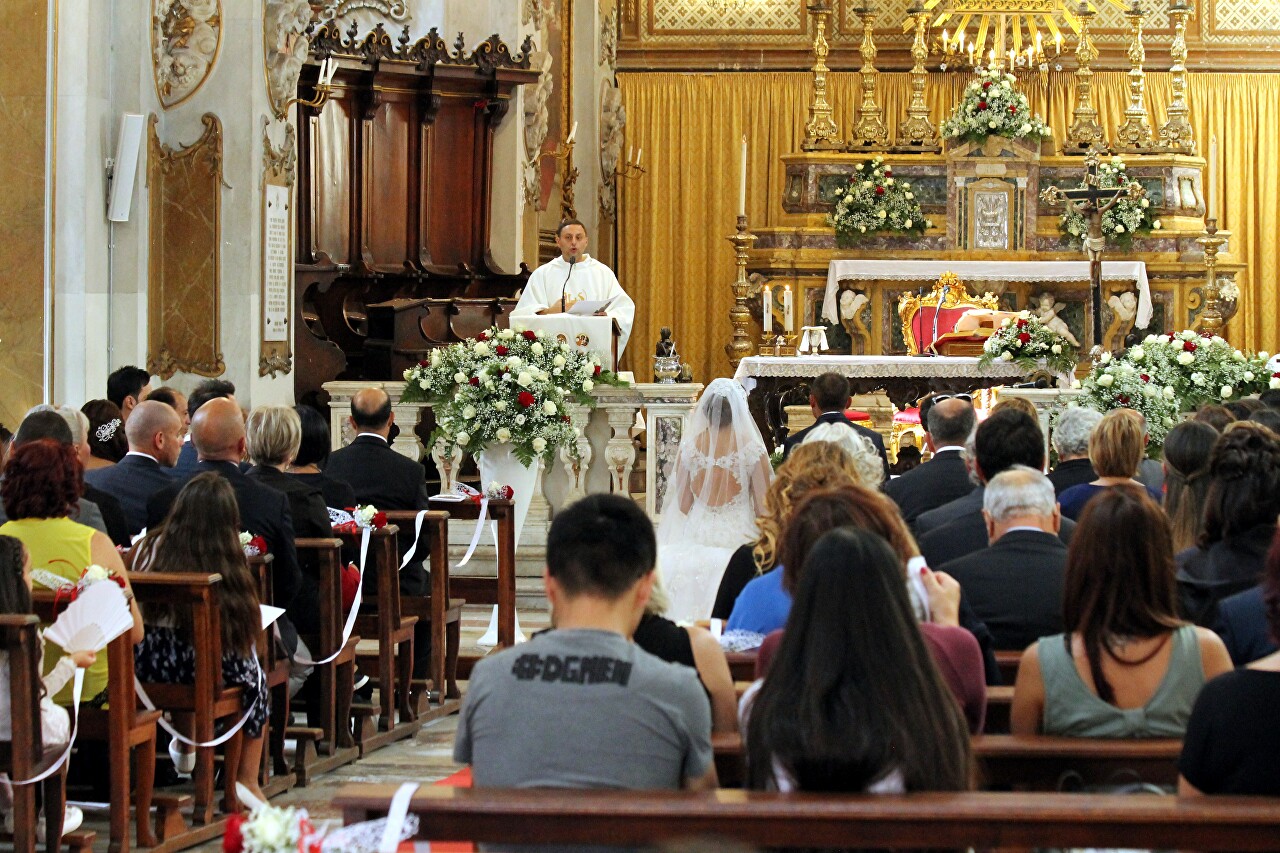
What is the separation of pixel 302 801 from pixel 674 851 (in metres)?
3.46

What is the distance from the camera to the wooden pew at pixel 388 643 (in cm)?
683

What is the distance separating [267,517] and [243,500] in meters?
0.10

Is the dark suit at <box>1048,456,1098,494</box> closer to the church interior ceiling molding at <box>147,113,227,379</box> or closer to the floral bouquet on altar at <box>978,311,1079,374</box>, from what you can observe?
the floral bouquet on altar at <box>978,311,1079,374</box>

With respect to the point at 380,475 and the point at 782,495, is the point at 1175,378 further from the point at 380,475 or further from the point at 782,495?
the point at 782,495

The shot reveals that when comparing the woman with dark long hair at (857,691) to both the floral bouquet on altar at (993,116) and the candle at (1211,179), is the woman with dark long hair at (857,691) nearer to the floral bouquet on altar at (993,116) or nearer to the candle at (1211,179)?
the candle at (1211,179)

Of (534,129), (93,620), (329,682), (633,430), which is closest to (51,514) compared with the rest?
(93,620)

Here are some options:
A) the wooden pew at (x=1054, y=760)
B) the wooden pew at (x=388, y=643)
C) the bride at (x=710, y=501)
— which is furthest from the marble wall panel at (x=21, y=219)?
the wooden pew at (x=1054, y=760)

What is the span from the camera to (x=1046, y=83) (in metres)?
19.2

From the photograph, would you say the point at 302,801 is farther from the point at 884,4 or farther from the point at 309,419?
the point at 884,4

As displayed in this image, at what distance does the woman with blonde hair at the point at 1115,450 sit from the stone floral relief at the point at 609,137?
13491 mm

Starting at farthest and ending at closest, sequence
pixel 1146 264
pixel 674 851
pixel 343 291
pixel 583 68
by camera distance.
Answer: pixel 583 68 → pixel 1146 264 → pixel 343 291 → pixel 674 851

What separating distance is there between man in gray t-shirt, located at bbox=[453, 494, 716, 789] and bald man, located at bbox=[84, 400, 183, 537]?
3682 millimetres

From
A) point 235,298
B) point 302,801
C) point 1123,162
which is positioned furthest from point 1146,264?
point 302,801

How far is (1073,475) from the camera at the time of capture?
6730 mm
